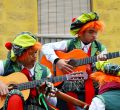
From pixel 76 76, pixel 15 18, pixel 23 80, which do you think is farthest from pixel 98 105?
pixel 15 18

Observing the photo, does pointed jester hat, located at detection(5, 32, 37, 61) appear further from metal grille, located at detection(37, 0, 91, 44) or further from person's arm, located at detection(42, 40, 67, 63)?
metal grille, located at detection(37, 0, 91, 44)

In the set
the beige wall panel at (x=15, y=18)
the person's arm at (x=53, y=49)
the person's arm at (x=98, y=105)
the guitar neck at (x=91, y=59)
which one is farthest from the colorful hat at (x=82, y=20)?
the person's arm at (x=98, y=105)

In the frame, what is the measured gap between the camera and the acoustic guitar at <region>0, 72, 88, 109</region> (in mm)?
5957

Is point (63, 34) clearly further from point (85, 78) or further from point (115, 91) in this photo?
point (115, 91)

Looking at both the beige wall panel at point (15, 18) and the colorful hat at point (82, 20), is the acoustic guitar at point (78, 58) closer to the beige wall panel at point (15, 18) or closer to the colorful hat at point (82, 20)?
the colorful hat at point (82, 20)

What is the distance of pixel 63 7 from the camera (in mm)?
9547

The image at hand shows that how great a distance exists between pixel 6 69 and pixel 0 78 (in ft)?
0.48

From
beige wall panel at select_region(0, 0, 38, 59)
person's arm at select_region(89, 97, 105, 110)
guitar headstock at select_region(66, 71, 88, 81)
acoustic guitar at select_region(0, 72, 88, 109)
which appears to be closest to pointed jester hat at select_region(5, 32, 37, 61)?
acoustic guitar at select_region(0, 72, 88, 109)

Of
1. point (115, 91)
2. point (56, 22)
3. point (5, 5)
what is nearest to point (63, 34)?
point (56, 22)

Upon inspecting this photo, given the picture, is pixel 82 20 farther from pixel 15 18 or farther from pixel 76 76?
pixel 15 18

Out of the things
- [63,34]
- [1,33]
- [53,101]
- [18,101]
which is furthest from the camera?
[63,34]

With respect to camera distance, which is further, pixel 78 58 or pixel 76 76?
pixel 78 58

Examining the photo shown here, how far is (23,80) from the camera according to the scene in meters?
6.07

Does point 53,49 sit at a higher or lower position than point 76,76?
higher
